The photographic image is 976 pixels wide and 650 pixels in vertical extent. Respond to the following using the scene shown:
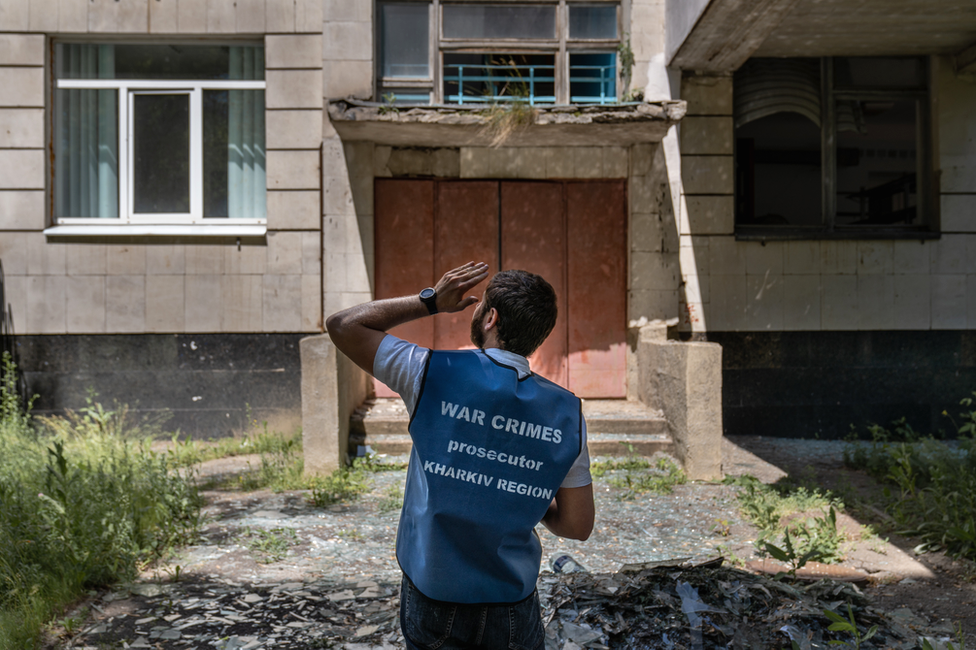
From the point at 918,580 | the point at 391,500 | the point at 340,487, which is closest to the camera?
the point at 918,580

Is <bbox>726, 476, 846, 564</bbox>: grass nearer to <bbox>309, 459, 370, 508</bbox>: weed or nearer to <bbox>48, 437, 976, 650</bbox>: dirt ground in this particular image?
<bbox>48, 437, 976, 650</bbox>: dirt ground

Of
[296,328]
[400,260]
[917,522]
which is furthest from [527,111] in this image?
[917,522]

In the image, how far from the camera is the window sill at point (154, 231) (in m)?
7.44

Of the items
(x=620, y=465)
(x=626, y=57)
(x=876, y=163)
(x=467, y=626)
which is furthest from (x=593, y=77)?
(x=467, y=626)

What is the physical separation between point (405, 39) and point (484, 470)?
7270mm

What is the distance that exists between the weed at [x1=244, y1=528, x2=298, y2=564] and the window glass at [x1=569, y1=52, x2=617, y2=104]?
5.78m

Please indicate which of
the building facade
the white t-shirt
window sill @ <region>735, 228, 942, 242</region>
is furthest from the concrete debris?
window sill @ <region>735, 228, 942, 242</region>

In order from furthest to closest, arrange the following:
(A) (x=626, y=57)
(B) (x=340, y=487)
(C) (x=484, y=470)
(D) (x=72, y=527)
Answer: (A) (x=626, y=57)
(B) (x=340, y=487)
(D) (x=72, y=527)
(C) (x=484, y=470)

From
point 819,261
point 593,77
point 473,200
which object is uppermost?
point 593,77

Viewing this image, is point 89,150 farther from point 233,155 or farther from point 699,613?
point 699,613

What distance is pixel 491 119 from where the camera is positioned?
21.5 ft

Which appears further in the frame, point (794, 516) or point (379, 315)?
point (794, 516)

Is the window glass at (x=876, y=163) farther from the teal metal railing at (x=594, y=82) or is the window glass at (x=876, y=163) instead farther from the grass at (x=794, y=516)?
the grass at (x=794, y=516)

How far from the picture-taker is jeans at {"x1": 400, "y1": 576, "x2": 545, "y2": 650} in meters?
1.63
